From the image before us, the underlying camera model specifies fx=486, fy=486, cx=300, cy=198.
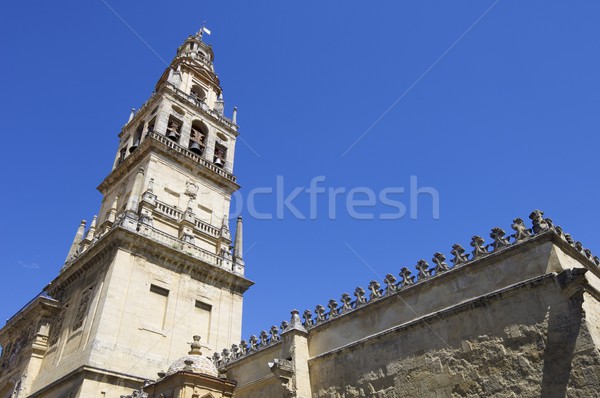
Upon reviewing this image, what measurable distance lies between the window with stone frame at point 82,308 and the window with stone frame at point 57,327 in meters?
1.51

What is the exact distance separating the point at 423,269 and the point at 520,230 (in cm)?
259

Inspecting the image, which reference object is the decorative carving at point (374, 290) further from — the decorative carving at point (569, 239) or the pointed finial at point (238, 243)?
the pointed finial at point (238, 243)

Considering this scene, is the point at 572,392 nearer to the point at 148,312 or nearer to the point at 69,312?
the point at 148,312

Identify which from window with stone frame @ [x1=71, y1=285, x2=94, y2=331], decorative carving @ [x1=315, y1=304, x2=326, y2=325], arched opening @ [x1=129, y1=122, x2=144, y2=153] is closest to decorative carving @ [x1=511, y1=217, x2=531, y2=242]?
decorative carving @ [x1=315, y1=304, x2=326, y2=325]

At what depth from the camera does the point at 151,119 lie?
30891mm

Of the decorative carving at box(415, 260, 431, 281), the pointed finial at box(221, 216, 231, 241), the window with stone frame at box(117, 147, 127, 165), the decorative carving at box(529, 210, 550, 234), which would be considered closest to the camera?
the decorative carving at box(529, 210, 550, 234)

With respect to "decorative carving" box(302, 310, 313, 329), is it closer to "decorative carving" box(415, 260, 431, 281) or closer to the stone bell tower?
"decorative carving" box(415, 260, 431, 281)

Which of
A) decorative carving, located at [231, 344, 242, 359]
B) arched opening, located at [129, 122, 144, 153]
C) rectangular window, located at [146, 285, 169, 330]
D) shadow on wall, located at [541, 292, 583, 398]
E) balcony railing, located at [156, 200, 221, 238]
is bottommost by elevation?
shadow on wall, located at [541, 292, 583, 398]

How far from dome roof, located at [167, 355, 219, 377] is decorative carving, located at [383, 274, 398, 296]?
6608mm

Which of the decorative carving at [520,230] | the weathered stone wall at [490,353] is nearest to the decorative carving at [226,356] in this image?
the weathered stone wall at [490,353]

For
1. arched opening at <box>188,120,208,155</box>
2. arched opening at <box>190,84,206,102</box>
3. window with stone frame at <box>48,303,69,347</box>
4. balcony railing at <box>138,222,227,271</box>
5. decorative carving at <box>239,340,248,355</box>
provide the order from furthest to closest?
arched opening at <box>190,84,206,102</box> < arched opening at <box>188,120,208,155</box> < balcony railing at <box>138,222,227,271</box> < window with stone frame at <box>48,303,69,347</box> < decorative carving at <box>239,340,248,355</box>

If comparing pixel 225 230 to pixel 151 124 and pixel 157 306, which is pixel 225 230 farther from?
pixel 151 124

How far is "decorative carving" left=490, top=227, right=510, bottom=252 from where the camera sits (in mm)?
11195

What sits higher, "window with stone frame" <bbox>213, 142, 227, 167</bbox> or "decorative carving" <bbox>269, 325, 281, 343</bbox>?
"window with stone frame" <bbox>213, 142, 227, 167</bbox>
